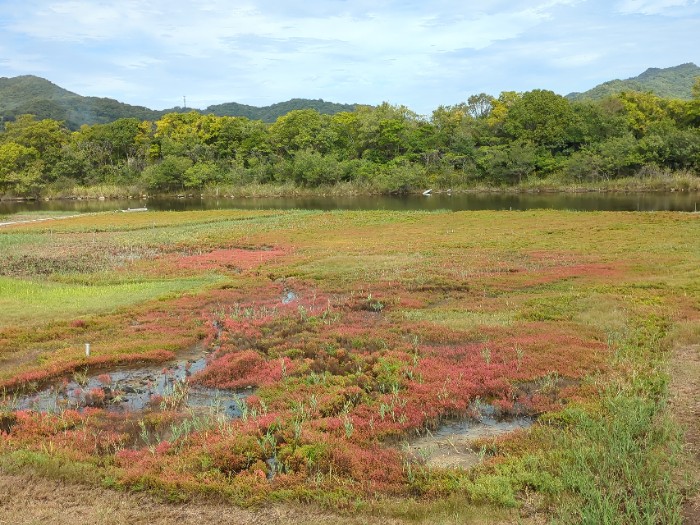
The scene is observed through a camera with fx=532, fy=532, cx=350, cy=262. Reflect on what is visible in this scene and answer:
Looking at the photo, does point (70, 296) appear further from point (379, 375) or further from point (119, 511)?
point (119, 511)

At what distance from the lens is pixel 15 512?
26.0 ft

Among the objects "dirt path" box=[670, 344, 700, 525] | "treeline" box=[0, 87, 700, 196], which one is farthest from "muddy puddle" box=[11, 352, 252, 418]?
"treeline" box=[0, 87, 700, 196]

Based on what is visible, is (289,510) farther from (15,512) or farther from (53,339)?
(53,339)

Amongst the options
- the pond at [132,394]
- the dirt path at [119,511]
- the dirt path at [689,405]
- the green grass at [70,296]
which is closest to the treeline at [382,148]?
the green grass at [70,296]

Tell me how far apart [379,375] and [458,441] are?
3.24 metres

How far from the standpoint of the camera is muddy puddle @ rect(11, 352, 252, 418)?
40.0ft

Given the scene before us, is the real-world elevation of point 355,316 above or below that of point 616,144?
below

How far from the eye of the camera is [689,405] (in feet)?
35.6

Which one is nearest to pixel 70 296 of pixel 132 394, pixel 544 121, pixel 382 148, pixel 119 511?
pixel 132 394

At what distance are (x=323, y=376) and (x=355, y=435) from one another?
10.2 feet

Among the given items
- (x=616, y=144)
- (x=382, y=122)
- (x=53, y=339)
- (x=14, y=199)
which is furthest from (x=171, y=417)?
(x=14, y=199)

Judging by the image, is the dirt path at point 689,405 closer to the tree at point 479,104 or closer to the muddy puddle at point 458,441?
the muddy puddle at point 458,441

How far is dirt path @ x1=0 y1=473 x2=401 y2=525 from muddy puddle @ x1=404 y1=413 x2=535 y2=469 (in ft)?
6.64

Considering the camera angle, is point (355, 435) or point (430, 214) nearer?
point (355, 435)
